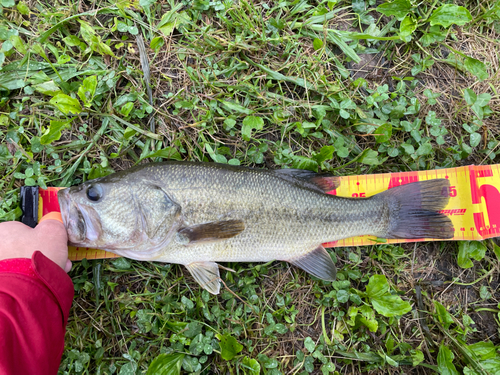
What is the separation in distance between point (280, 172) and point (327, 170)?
0.58m

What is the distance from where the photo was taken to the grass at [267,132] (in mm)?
2929

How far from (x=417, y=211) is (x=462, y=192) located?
24.9 inches

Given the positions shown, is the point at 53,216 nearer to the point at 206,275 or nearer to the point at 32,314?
the point at 32,314

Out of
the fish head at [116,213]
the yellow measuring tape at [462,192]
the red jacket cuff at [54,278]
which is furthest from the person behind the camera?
the yellow measuring tape at [462,192]

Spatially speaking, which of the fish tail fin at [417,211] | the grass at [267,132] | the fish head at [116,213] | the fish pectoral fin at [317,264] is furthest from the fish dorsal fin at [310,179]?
the fish head at [116,213]

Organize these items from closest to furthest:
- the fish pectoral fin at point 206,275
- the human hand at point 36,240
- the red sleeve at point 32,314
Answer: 1. the red sleeve at point 32,314
2. the human hand at point 36,240
3. the fish pectoral fin at point 206,275

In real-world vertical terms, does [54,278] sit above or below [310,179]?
below

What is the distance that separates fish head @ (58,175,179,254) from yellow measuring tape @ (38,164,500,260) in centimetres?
169

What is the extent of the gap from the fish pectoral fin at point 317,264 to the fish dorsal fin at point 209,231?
68 centimetres

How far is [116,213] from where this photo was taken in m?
2.54

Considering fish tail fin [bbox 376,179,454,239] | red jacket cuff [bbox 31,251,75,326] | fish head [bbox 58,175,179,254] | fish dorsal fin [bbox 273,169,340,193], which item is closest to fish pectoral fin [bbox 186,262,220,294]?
fish head [bbox 58,175,179,254]

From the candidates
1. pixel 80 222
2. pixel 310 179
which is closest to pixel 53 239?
pixel 80 222

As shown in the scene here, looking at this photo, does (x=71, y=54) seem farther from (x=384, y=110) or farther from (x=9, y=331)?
(x=384, y=110)

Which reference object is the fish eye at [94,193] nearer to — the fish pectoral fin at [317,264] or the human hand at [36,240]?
the human hand at [36,240]
